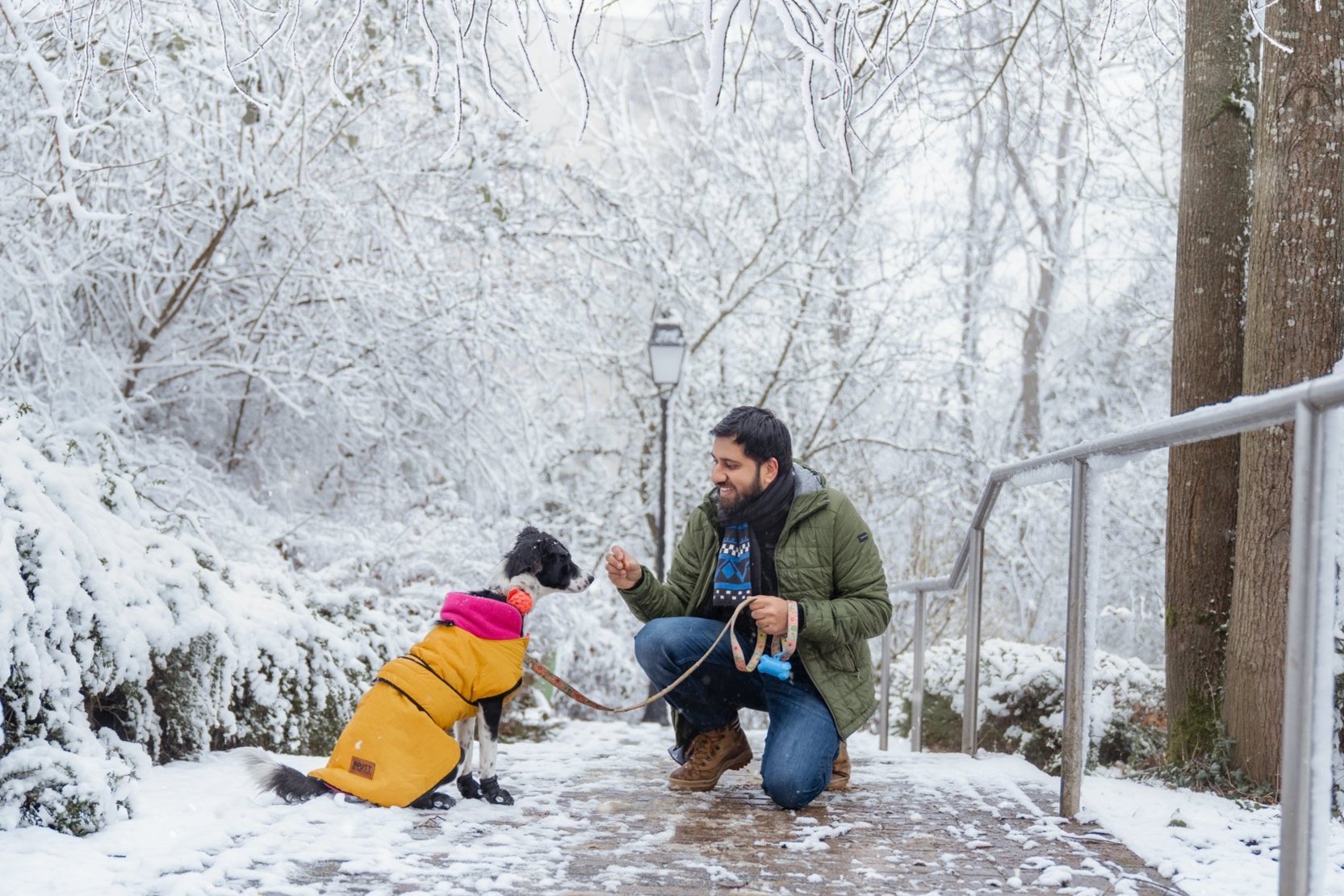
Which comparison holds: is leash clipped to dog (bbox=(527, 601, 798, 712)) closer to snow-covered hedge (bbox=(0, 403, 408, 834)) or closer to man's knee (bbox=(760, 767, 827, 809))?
man's knee (bbox=(760, 767, 827, 809))

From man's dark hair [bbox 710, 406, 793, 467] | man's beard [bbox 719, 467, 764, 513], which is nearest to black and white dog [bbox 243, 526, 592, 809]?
man's beard [bbox 719, 467, 764, 513]

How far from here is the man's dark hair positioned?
12.6 ft

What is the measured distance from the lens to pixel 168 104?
21.3ft

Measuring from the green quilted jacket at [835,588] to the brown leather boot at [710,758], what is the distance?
42cm

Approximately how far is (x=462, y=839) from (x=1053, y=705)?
3599 millimetres

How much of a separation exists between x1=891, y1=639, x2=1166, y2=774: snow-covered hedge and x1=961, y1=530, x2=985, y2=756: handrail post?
0.65m

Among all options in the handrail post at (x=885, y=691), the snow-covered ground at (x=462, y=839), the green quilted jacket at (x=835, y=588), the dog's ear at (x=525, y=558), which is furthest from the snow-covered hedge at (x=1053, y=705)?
the dog's ear at (x=525, y=558)

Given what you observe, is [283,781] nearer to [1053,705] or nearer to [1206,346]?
[1206,346]

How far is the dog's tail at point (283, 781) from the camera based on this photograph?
10.8 feet

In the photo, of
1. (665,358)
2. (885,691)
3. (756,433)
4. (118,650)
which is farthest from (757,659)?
(665,358)

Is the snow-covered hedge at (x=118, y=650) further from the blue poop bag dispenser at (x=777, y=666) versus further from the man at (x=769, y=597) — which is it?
the blue poop bag dispenser at (x=777, y=666)

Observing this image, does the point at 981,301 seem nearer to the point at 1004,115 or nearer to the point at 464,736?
the point at 1004,115

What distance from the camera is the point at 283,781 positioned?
3.30 metres

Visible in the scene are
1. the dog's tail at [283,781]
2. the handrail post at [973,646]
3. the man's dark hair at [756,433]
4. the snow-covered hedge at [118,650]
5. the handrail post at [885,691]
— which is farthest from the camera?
the handrail post at [885,691]
